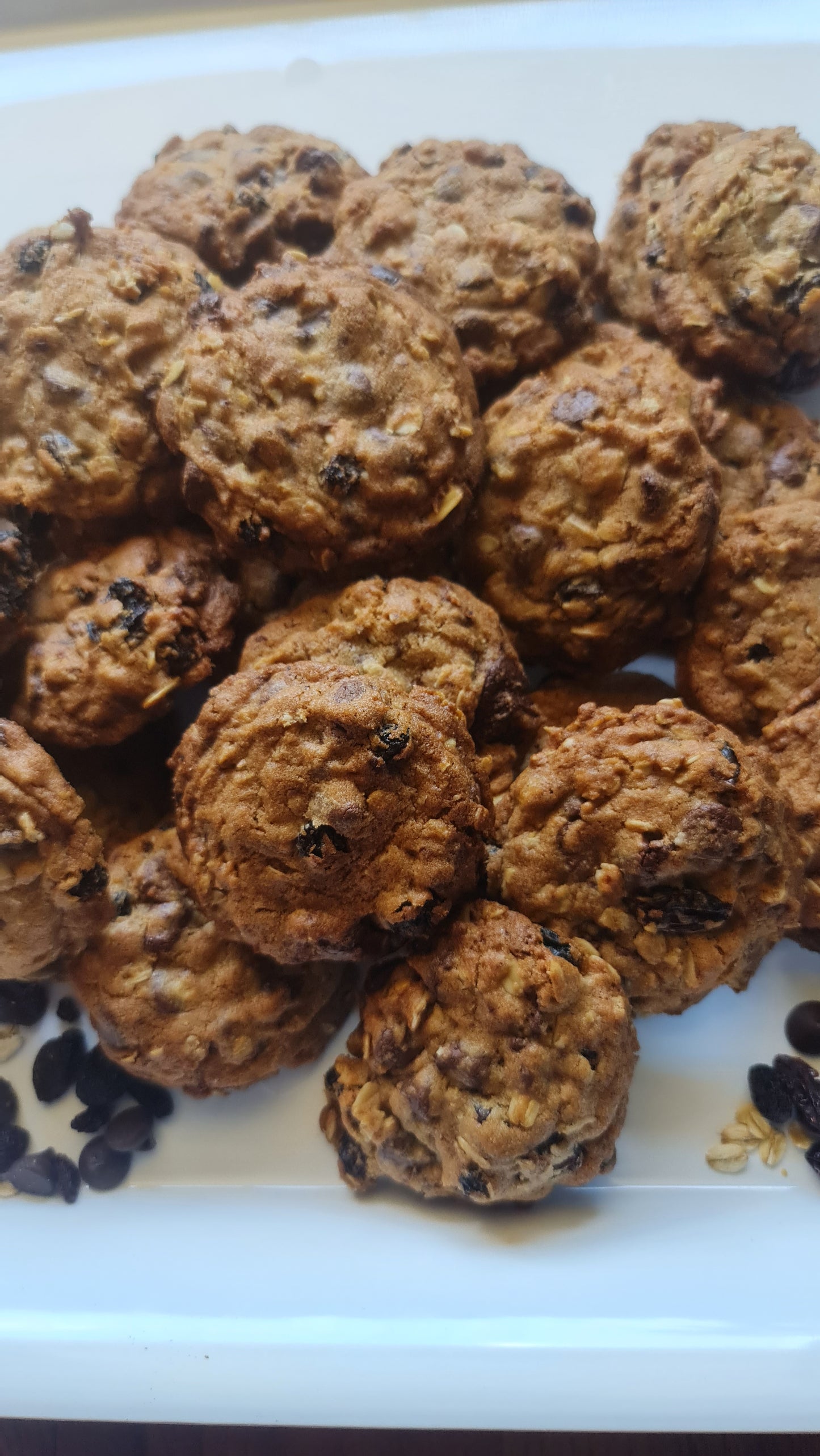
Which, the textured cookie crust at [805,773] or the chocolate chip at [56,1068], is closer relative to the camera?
the textured cookie crust at [805,773]

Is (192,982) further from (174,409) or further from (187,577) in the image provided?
(174,409)

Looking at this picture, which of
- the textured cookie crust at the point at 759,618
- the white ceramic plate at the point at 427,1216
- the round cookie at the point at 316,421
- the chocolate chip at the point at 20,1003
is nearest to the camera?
the white ceramic plate at the point at 427,1216

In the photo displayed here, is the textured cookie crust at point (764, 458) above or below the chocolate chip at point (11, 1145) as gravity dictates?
above

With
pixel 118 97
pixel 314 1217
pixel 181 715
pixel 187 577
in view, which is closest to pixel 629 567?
pixel 187 577

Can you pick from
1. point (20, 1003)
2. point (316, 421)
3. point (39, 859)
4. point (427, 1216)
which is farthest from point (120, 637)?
point (427, 1216)

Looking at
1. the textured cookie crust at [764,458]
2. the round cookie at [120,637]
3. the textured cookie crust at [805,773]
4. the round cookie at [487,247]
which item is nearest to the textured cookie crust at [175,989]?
the round cookie at [120,637]

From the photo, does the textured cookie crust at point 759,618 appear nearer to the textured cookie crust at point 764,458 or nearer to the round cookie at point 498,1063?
the textured cookie crust at point 764,458

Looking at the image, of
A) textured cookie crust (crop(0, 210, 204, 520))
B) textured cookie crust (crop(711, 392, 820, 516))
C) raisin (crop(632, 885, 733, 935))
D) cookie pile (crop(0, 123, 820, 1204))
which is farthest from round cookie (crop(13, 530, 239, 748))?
textured cookie crust (crop(711, 392, 820, 516))
